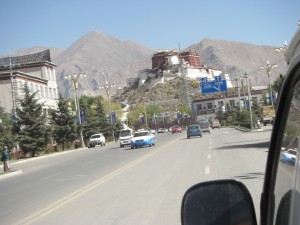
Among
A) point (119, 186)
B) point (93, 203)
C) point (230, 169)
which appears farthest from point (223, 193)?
point (230, 169)

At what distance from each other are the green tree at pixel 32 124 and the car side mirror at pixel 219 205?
2125 inches

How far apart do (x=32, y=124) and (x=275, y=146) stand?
55551 mm

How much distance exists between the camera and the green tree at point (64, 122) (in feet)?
221

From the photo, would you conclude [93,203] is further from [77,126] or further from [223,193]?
[77,126]

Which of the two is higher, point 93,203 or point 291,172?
point 291,172

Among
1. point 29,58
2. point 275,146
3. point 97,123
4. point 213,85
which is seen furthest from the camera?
point 29,58

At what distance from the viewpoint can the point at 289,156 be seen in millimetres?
2412

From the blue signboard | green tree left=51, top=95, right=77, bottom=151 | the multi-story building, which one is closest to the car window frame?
the blue signboard

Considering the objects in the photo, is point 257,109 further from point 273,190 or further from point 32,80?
point 273,190

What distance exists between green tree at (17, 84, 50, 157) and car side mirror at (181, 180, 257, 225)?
54.0m

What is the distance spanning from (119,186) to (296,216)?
42.4 ft

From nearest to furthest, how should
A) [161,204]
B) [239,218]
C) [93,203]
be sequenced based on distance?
[239,218] < [161,204] < [93,203]

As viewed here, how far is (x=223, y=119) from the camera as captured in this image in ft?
410

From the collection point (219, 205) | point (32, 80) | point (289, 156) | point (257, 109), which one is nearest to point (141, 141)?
point (32, 80)
